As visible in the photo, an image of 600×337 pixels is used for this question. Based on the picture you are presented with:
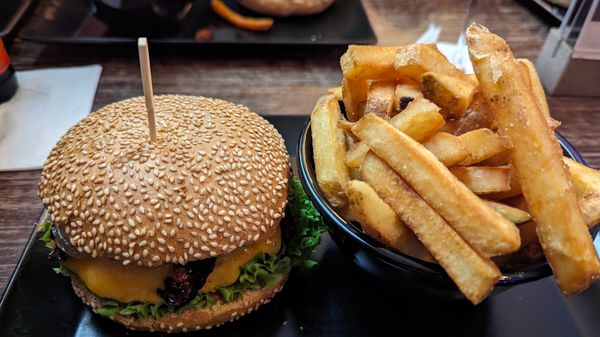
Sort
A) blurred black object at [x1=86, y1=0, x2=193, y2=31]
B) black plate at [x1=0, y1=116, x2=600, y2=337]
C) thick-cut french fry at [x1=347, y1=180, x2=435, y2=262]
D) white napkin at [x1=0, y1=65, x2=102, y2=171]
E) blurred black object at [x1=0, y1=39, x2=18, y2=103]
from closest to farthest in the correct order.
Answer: thick-cut french fry at [x1=347, y1=180, x2=435, y2=262], black plate at [x1=0, y1=116, x2=600, y2=337], white napkin at [x1=0, y1=65, x2=102, y2=171], blurred black object at [x1=0, y1=39, x2=18, y2=103], blurred black object at [x1=86, y1=0, x2=193, y2=31]

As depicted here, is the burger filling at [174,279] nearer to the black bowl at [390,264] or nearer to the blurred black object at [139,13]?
the black bowl at [390,264]

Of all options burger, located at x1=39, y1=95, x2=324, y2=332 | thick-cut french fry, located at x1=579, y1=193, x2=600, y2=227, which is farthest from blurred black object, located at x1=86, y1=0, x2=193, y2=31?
thick-cut french fry, located at x1=579, y1=193, x2=600, y2=227

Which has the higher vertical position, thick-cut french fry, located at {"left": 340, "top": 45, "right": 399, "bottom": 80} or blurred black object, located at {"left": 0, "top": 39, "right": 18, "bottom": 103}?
thick-cut french fry, located at {"left": 340, "top": 45, "right": 399, "bottom": 80}

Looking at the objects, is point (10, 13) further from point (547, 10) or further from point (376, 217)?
point (547, 10)

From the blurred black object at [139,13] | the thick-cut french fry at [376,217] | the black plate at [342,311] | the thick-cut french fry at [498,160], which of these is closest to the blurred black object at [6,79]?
the blurred black object at [139,13]

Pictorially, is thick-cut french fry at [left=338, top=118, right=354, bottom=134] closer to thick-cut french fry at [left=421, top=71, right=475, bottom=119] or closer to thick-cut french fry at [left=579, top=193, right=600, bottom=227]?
thick-cut french fry at [left=421, top=71, right=475, bottom=119]

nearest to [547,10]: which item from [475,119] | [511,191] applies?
[475,119]
